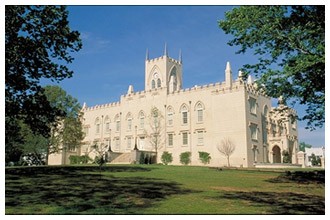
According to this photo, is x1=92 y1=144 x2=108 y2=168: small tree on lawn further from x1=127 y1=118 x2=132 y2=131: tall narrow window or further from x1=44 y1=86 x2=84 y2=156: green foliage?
x1=127 y1=118 x2=132 y2=131: tall narrow window

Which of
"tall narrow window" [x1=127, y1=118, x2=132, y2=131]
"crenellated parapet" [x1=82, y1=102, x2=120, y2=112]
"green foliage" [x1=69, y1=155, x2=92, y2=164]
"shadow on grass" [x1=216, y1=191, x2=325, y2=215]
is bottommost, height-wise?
"green foliage" [x1=69, y1=155, x2=92, y2=164]

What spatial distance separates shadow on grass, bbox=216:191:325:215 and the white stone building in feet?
88.2

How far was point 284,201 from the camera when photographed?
1042 cm

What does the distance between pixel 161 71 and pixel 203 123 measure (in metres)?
14.7

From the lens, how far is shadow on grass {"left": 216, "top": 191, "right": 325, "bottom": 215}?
9.02 m

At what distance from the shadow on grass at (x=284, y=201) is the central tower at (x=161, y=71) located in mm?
40633

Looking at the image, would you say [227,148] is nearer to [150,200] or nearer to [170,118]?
[170,118]

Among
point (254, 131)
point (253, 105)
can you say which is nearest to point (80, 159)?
point (254, 131)

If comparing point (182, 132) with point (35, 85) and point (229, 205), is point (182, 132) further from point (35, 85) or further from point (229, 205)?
point (229, 205)

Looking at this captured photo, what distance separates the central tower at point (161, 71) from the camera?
53.4 metres

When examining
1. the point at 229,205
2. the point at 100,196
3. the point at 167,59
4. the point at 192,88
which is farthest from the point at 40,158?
the point at 229,205

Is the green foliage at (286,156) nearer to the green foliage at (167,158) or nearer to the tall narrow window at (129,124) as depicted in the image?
the green foliage at (167,158)

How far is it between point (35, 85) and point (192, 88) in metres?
28.7

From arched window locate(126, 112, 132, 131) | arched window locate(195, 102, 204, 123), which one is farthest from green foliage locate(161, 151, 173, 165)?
arched window locate(126, 112, 132, 131)
